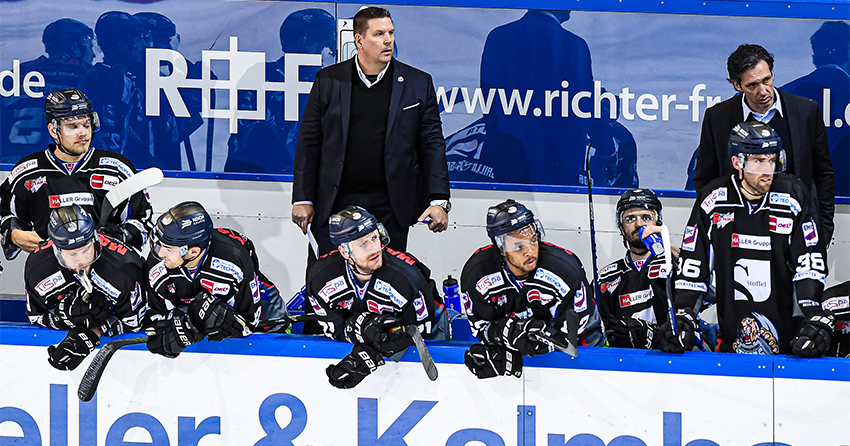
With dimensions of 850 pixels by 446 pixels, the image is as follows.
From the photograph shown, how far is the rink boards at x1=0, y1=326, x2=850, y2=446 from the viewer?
11.9 ft

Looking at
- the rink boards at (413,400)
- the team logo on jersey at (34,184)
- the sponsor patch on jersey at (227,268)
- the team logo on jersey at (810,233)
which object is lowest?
the rink boards at (413,400)

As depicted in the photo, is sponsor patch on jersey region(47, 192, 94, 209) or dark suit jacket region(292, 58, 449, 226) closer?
dark suit jacket region(292, 58, 449, 226)

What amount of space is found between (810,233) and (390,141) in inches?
80.2

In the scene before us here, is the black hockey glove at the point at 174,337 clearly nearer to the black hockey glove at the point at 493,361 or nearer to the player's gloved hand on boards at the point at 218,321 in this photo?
the player's gloved hand on boards at the point at 218,321

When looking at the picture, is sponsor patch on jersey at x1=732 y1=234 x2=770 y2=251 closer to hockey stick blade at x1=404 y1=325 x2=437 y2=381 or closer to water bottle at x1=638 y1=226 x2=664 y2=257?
water bottle at x1=638 y1=226 x2=664 y2=257

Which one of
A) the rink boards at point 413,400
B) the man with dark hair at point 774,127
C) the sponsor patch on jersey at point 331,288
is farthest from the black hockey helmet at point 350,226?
the man with dark hair at point 774,127

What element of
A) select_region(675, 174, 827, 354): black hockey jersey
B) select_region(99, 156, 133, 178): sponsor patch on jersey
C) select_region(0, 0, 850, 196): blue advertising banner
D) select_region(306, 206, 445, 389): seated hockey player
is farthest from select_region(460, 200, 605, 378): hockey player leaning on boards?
select_region(99, 156, 133, 178): sponsor patch on jersey

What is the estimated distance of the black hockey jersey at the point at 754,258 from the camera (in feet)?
12.9

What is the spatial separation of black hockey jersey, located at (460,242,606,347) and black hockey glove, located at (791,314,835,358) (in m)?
0.86

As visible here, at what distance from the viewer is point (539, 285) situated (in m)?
4.03

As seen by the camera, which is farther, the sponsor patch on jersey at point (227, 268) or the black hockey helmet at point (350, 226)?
the sponsor patch on jersey at point (227, 268)

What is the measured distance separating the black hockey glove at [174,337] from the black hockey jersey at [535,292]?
1.21m

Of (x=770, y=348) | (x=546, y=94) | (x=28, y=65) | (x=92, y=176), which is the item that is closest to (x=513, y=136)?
(x=546, y=94)

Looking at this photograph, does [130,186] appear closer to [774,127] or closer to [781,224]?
[781,224]
